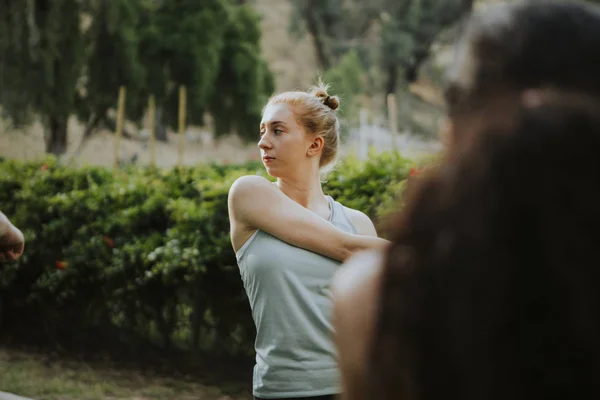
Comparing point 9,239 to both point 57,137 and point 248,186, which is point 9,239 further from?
point 57,137

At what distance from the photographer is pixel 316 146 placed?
2.88m

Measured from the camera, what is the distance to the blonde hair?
2848 mm

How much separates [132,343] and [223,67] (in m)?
24.1

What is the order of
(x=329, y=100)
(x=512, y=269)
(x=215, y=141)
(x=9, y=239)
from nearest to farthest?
(x=512, y=269) < (x=329, y=100) < (x=9, y=239) < (x=215, y=141)

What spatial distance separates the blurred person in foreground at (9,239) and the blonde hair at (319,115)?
4.74 ft

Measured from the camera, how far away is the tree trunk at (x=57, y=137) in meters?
24.1

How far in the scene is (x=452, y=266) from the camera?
0.84 metres

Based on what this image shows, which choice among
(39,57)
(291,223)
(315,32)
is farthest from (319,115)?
(315,32)

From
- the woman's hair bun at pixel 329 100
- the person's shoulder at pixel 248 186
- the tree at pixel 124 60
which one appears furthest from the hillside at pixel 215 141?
the person's shoulder at pixel 248 186

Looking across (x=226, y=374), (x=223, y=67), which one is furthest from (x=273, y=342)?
(x=223, y=67)

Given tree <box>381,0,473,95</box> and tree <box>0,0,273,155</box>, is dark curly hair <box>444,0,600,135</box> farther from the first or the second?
tree <box>381,0,473,95</box>

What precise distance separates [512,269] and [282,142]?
2.01 meters

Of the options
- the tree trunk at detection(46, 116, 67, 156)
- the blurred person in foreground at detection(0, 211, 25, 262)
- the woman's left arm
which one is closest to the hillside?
the tree trunk at detection(46, 116, 67, 156)

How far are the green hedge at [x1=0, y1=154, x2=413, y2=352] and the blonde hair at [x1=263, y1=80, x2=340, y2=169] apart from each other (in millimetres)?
2583
